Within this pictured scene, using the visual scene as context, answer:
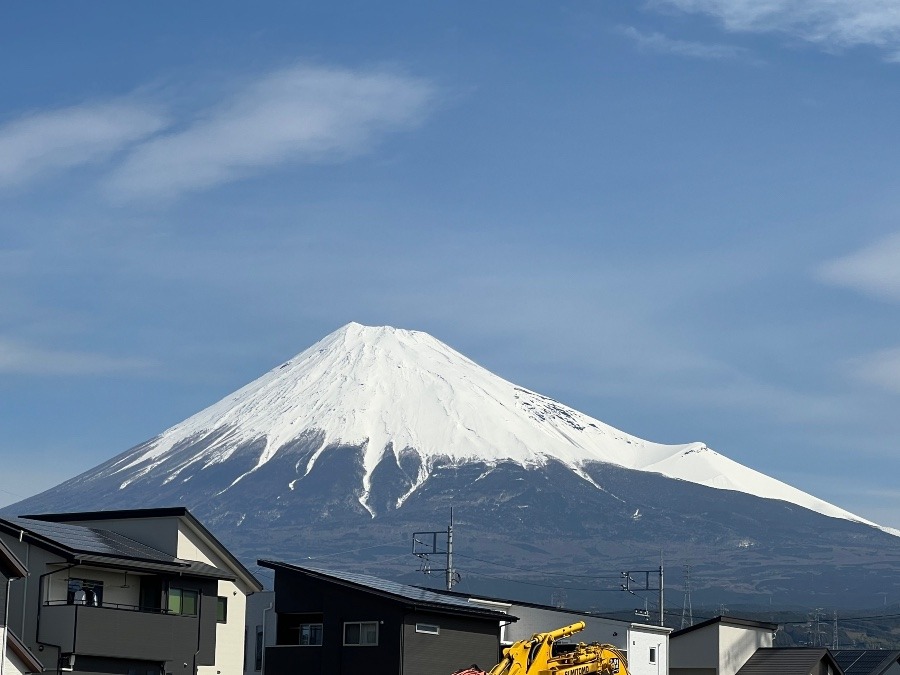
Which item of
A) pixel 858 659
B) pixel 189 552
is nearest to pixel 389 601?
pixel 189 552

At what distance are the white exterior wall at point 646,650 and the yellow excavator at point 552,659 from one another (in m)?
21.2

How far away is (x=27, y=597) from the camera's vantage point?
123 feet

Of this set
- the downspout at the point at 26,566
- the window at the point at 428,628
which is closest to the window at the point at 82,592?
the downspout at the point at 26,566

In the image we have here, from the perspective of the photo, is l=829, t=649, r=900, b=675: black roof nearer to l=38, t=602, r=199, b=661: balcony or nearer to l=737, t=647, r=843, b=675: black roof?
l=737, t=647, r=843, b=675: black roof

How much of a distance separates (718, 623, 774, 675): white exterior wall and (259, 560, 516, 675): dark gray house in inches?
597

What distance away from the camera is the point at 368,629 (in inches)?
1741

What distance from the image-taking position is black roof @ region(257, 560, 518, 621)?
43.7 metres

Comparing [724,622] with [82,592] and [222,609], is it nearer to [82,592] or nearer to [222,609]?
[222,609]

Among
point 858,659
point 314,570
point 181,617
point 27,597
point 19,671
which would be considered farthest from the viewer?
point 858,659

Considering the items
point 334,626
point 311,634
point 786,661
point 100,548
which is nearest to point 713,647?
point 786,661

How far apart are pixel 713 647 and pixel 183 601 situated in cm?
2547

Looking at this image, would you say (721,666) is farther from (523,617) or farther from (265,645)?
(265,645)

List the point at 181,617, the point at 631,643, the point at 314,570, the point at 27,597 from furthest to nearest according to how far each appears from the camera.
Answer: the point at 631,643, the point at 314,570, the point at 181,617, the point at 27,597

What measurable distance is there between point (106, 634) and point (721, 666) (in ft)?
95.1
